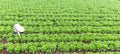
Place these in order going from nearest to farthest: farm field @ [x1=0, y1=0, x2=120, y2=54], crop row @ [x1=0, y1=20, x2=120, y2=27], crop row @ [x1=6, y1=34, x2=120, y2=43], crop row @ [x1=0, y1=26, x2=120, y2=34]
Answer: farm field @ [x1=0, y1=0, x2=120, y2=54] < crop row @ [x1=6, y1=34, x2=120, y2=43] < crop row @ [x1=0, y1=26, x2=120, y2=34] < crop row @ [x1=0, y1=20, x2=120, y2=27]

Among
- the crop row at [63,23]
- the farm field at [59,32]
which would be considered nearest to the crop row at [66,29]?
the farm field at [59,32]

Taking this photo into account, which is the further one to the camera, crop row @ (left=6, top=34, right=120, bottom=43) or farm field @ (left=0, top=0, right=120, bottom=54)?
crop row @ (left=6, top=34, right=120, bottom=43)

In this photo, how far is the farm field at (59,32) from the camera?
8.31 m

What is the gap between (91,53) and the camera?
8055 millimetres

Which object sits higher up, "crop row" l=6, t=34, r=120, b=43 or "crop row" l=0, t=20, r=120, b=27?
"crop row" l=0, t=20, r=120, b=27

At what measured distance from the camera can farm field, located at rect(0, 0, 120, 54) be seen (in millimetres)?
8312

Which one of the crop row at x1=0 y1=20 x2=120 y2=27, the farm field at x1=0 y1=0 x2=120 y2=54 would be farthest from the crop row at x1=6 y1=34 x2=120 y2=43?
the crop row at x1=0 y1=20 x2=120 y2=27

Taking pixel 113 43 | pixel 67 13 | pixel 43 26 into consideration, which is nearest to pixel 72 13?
pixel 67 13

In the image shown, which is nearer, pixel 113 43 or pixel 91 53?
pixel 91 53

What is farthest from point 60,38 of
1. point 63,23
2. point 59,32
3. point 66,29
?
point 63,23

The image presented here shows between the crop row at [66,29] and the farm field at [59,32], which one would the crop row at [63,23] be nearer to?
the farm field at [59,32]

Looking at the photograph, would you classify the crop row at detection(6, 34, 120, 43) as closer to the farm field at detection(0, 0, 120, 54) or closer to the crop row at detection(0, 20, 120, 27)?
the farm field at detection(0, 0, 120, 54)

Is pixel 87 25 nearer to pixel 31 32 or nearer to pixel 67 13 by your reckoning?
pixel 67 13

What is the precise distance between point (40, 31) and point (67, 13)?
459 centimetres
